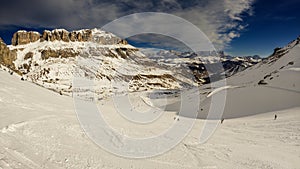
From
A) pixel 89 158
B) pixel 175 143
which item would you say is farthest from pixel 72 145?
pixel 175 143

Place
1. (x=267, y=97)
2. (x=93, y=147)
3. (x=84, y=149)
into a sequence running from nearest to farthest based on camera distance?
(x=84, y=149) < (x=93, y=147) < (x=267, y=97)

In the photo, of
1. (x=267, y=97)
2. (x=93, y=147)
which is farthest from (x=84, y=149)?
(x=267, y=97)

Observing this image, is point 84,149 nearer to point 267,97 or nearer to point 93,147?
point 93,147

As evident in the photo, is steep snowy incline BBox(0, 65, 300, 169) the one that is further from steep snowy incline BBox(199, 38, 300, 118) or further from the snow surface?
steep snowy incline BBox(199, 38, 300, 118)

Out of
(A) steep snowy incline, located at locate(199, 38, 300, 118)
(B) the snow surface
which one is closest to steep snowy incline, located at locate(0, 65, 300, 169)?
(B) the snow surface

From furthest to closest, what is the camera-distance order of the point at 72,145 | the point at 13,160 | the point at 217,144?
the point at 217,144 < the point at 72,145 < the point at 13,160

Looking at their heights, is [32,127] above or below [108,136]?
above

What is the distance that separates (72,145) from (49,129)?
2.05 meters

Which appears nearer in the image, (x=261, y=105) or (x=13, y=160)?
(x=13, y=160)

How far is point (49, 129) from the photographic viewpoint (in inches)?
401

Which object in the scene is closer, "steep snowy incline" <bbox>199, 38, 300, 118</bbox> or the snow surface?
the snow surface

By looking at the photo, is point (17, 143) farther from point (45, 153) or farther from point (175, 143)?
point (175, 143)

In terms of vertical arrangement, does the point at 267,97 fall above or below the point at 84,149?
above

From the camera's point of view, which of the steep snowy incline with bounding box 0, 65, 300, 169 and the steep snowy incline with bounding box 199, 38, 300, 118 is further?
A: the steep snowy incline with bounding box 199, 38, 300, 118
